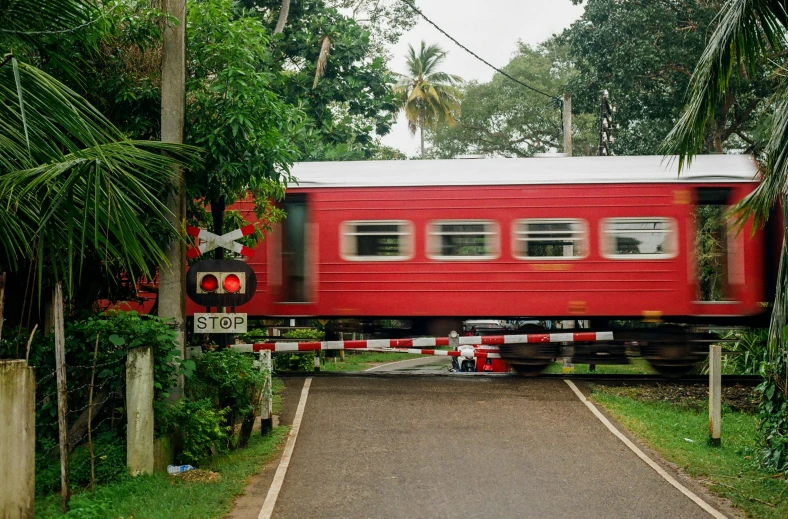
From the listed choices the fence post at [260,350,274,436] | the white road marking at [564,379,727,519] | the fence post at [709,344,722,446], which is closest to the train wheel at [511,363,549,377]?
the white road marking at [564,379,727,519]

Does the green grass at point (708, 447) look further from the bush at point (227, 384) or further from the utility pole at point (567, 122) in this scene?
the utility pole at point (567, 122)

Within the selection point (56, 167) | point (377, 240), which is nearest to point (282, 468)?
point (56, 167)

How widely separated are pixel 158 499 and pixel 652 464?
16.5 ft

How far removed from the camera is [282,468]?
9.22m

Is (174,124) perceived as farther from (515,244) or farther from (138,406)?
(515,244)

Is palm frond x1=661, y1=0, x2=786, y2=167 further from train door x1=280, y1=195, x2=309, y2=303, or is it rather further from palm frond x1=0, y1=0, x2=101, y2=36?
train door x1=280, y1=195, x2=309, y2=303

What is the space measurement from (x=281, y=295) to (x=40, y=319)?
586cm

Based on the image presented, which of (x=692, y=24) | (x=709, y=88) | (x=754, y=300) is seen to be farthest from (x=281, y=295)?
(x=692, y=24)

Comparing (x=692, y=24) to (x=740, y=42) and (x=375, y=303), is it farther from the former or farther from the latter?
(x=740, y=42)

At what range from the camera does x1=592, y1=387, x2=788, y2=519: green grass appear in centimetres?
848

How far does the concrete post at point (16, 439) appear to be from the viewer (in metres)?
6.69

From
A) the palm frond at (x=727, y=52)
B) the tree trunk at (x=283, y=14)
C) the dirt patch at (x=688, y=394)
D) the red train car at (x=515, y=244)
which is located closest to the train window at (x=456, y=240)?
the red train car at (x=515, y=244)

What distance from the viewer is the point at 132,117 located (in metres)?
10.2

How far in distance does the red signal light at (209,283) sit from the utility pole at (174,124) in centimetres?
26
